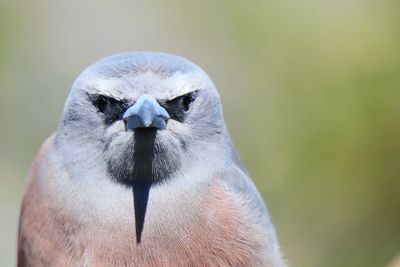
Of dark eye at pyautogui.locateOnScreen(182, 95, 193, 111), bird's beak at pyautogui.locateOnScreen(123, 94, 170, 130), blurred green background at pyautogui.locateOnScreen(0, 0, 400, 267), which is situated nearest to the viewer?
bird's beak at pyautogui.locateOnScreen(123, 94, 170, 130)

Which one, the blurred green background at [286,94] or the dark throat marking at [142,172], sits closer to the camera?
the dark throat marking at [142,172]

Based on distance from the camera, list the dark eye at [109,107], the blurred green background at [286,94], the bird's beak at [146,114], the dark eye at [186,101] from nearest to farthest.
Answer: the bird's beak at [146,114]
the dark eye at [109,107]
the dark eye at [186,101]
the blurred green background at [286,94]

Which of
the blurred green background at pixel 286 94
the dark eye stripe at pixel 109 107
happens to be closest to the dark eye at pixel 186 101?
the dark eye stripe at pixel 109 107

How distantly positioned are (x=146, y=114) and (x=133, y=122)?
0.29 feet

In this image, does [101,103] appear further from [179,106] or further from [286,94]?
[286,94]

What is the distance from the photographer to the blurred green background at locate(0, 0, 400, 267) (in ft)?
15.8

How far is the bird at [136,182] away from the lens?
3402 millimetres

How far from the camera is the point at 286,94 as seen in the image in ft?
17.5

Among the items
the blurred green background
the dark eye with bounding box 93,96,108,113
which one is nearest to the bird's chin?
the dark eye with bounding box 93,96,108,113

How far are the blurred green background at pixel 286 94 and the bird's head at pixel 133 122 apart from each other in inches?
50.3

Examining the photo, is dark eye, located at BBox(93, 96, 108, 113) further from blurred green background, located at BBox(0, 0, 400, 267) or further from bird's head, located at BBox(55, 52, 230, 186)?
blurred green background, located at BBox(0, 0, 400, 267)

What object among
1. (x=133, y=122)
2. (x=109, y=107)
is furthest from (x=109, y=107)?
(x=133, y=122)

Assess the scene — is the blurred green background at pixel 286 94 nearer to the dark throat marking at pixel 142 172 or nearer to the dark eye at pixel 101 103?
the dark throat marking at pixel 142 172

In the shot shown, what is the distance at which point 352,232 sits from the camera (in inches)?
187
